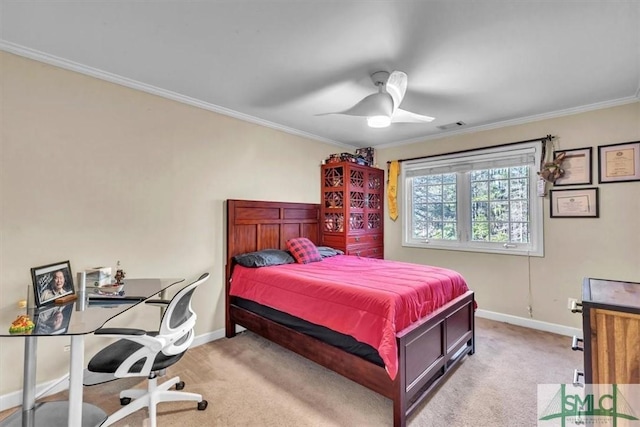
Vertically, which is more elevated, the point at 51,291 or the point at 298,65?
the point at 298,65

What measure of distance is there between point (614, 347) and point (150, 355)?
2368mm

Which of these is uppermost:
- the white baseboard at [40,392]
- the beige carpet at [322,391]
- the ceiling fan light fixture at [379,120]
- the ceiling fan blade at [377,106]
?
the ceiling fan blade at [377,106]

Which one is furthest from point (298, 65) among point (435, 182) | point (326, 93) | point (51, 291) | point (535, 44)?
point (435, 182)

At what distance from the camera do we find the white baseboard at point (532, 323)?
3.20 meters

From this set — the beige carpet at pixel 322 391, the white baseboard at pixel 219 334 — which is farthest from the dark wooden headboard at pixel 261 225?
the beige carpet at pixel 322 391

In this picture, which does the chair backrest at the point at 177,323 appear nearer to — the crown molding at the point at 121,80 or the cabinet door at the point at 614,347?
the crown molding at the point at 121,80

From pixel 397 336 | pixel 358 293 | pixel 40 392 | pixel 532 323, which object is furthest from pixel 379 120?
pixel 40 392

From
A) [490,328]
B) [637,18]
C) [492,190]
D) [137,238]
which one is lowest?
[490,328]

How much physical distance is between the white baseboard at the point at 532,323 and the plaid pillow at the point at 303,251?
92.7 inches

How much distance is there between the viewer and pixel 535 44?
6.53ft

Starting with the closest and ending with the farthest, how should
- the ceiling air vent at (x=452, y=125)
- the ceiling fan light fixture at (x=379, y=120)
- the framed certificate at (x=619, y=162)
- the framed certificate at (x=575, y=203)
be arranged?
the ceiling fan light fixture at (x=379, y=120), the framed certificate at (x=619, y=162), the framed certificate at (x=575, y=203), the ceiling air vent at (x=452, y=125)

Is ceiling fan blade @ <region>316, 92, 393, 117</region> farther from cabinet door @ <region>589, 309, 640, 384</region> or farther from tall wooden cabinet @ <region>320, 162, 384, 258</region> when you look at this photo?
tall wooden cabinet @ <region>320, 162, 384, 258</region>

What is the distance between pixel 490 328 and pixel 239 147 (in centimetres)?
369

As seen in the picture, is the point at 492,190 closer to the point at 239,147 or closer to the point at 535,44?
the point at 535,44
